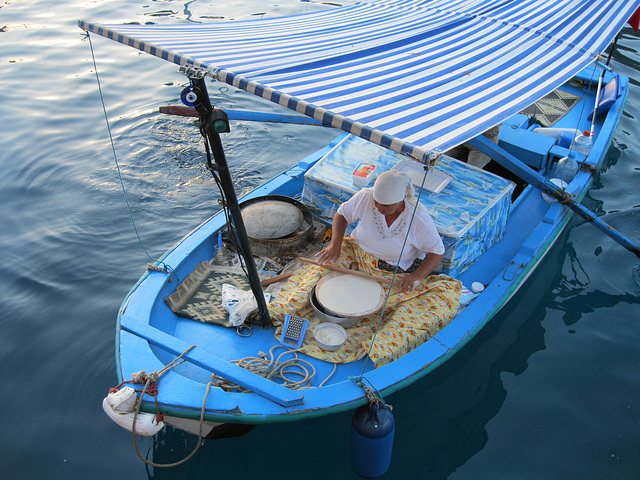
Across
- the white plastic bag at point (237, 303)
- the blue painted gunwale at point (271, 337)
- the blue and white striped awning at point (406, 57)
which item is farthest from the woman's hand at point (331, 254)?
the blue and white striped awning at point (406, 57)

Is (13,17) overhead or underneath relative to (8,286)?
overhead

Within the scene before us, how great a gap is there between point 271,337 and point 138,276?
8.43 feet

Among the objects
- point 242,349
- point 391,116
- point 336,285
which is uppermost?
point 391,116

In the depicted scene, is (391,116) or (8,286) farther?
(8,286)

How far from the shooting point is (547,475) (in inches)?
157

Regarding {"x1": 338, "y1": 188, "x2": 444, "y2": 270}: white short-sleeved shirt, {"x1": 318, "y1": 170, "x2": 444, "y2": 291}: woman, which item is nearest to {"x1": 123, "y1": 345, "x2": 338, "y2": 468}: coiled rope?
{"x1": 318, "y1": 170, "x2": 444, "y2": 291}: woman

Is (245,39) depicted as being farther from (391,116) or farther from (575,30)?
(575,30)

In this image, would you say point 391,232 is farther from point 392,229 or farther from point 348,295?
point 348,295

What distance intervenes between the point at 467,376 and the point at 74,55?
1137 cm

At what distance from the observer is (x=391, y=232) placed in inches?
163

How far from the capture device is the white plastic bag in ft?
13.8

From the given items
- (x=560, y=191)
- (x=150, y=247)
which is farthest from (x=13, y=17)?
(x=560, y=191)

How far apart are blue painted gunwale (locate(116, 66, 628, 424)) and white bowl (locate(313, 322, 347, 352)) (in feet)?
0.53

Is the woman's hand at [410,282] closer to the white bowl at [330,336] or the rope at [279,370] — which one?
the white bowl at [330,336]
